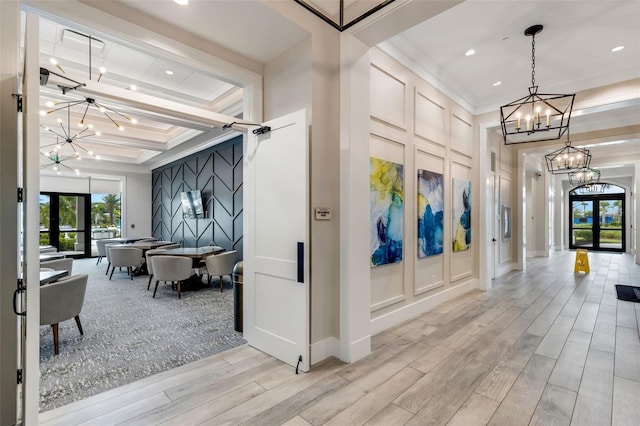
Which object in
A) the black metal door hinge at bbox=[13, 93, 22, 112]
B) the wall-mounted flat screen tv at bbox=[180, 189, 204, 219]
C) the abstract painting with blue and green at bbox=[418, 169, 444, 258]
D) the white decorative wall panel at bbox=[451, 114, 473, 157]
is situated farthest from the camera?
the wall-mounted flat screen tv at bbox=[180, 189, 204, 219]

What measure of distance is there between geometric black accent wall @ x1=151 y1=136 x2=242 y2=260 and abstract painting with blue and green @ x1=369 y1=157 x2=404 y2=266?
13.5ft

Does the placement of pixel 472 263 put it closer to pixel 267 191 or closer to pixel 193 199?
pixel 267 191

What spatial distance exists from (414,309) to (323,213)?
88.8 inches

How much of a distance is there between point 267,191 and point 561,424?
2.96m

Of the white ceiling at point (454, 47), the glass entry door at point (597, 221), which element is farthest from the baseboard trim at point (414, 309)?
the glass entry door at point (597, 221)

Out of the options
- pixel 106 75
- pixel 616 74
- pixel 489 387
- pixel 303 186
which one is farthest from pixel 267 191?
pixel 616 74

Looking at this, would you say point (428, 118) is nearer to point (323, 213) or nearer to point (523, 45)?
point (523, 45)

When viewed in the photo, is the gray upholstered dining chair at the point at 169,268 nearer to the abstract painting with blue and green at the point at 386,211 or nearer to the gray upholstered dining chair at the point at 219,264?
the gray upholstered dining chair at the point at 219,264

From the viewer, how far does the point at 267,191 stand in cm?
311

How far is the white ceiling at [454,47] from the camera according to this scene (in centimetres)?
265

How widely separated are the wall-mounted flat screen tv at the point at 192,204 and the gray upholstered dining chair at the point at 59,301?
4972mm

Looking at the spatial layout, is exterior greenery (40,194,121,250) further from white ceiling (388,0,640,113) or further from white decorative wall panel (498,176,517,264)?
white decorative wall panel (498,176,517,264)

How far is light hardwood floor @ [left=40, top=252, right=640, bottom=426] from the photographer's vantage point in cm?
210

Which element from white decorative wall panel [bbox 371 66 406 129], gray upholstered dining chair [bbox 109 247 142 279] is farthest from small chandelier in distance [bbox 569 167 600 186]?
gray upholstered dining chair [bbox 109 247 142 279]
